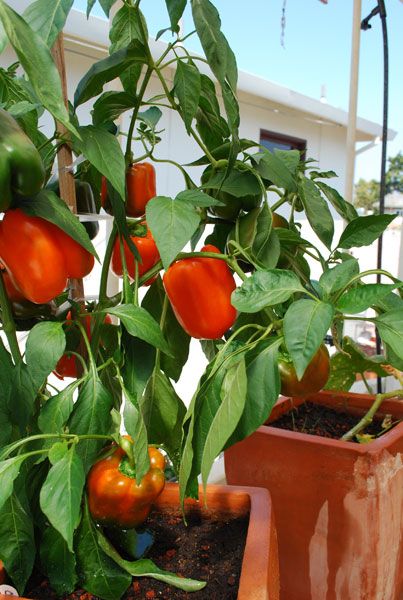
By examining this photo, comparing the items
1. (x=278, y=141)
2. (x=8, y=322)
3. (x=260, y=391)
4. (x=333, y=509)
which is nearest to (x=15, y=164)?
(x=8, y=322)

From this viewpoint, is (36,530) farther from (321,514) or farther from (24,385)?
(321,514)

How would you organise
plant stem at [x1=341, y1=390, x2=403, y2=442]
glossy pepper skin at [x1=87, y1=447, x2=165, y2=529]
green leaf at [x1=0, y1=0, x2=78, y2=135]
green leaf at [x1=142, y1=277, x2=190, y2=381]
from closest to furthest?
green leaf at [x1=0, y1=0, x2=78, y2=135]
glossy pepper skin at [x1=87, y1=447, x2=165, y2=529]
green leaf at [x1=142, y1=277, x2=190, y2=381]
plant stem at [x1=341, y1=390, x2=403, y2=442]

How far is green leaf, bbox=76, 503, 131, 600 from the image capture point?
1.70 ft

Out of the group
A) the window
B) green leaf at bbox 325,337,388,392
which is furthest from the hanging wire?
the window

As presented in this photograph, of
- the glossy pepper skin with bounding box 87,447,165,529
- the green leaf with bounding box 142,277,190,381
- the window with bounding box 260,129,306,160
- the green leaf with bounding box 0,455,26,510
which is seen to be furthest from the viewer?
the window with bounding box 260,129,306,160

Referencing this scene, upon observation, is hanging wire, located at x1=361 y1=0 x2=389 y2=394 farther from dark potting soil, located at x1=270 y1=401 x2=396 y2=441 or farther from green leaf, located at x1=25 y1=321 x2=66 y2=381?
green leaf, located at x1=25 y1=321 x2=66 y2=381

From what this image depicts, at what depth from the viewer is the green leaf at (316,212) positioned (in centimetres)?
59

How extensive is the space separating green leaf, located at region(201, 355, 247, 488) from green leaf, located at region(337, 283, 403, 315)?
0.32 feet

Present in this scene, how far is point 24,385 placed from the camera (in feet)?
1.57

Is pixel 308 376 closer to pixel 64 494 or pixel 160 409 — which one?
pixel 160 409

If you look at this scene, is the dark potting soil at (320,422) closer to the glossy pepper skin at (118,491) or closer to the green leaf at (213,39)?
the glossy pepper skin at (118,491)

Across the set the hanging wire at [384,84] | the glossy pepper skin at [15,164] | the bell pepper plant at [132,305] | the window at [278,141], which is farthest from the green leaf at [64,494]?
the window at [278,141]

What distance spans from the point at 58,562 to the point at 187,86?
1.46ft

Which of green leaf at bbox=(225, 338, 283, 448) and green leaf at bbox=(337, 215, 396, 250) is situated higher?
green leaf at bbox=(337, 215, 396, 250)
